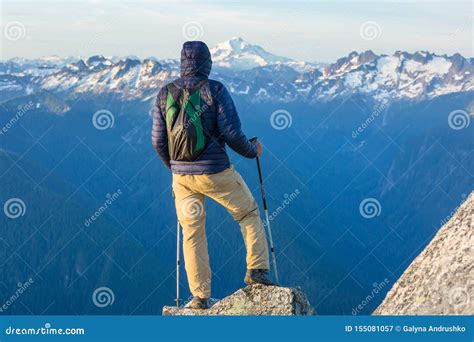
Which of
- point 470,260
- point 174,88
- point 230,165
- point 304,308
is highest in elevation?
point 174,88

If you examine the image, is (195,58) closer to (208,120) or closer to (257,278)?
(208,120)

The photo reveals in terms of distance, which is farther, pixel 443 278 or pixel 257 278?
pixel 257 278

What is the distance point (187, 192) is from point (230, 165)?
89cm

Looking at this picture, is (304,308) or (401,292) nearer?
(401,292)

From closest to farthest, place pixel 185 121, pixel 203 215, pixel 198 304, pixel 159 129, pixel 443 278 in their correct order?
1. pixel 443 278
2. pixel 185 121
3. pixel 159 129
4. pixel 203 215
5. pixel 198 304

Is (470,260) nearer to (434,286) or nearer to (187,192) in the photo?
(434,286)

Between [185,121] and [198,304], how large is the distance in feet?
10.6

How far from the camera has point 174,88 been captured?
1202cm

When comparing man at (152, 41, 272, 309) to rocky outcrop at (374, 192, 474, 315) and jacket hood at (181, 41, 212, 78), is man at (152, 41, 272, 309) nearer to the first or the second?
jacket hood at (181, 41, 212, 78)

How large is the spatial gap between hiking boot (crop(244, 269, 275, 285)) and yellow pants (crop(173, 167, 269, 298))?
10 cm

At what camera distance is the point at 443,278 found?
947 cm

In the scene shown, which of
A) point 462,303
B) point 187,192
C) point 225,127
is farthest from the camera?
point 187,192

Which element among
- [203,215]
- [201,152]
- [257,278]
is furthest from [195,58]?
[257,278]
